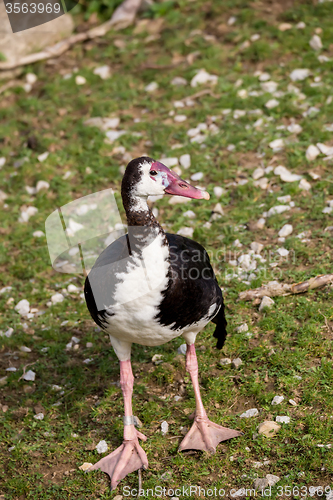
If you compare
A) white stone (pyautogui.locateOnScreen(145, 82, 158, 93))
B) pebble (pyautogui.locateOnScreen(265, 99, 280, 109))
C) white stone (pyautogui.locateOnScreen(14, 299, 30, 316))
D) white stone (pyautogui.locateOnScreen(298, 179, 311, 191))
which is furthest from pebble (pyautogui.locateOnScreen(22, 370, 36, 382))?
white stone (pyautogui.locateOnScreen(145, 82, 158, 93))

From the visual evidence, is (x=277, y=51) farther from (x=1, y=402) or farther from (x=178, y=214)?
(x=1, y=402)

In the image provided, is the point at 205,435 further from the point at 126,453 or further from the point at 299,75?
the point at 299,75

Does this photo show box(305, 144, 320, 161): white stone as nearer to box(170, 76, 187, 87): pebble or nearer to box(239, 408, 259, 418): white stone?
box(170, 76, 187, 87): pebble

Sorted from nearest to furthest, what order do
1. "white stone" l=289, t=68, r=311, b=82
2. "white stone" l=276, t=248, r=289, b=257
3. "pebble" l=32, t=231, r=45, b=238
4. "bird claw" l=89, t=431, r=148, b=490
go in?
"bird claw" l=89, t=431, r=148, b=490
"white stone" l=276, t=248, r=289, b=257
"pebble" l=32, t=231, r=45, b=238
"white stone" l=289, t=68, r=311, b=82

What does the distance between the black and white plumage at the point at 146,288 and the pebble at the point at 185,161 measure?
267cm

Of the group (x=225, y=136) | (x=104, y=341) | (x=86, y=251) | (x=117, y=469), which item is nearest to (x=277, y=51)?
(x=225, y=136)

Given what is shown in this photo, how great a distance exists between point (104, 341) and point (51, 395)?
2.22ft

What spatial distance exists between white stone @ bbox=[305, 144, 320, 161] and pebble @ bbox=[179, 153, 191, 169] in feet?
4.31

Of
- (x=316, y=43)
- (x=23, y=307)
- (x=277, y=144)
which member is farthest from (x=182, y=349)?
(x=316, y=43)

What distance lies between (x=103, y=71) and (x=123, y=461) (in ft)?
19.5

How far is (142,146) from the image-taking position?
6840 mm

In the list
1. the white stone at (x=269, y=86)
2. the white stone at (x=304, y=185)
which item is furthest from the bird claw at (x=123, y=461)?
the white stone at (x=269, y=86)

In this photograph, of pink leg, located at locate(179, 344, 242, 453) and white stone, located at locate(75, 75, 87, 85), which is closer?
pink leg, located at locate(179, 344, 242, 453)

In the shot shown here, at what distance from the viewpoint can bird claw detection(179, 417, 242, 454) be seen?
146 inches
